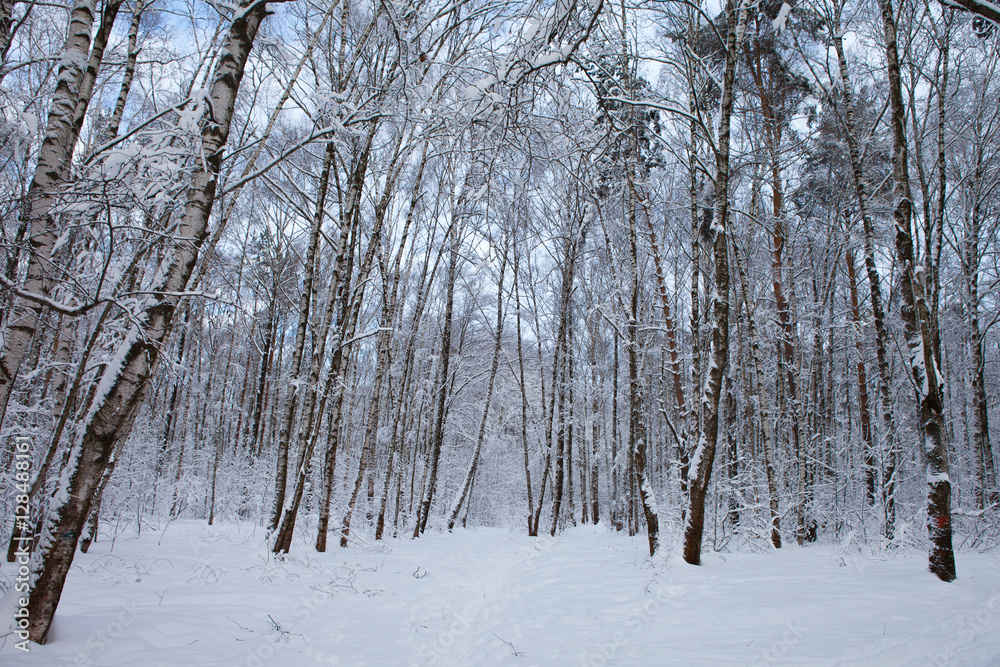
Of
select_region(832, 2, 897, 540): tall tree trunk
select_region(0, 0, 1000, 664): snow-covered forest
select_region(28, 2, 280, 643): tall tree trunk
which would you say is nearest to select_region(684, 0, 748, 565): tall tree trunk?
select_region(0, 0, 1000, 664): snow-covered forest

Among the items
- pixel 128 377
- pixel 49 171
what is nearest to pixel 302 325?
pixel 49 171

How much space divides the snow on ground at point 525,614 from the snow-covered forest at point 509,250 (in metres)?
0.08

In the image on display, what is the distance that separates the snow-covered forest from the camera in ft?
10.7

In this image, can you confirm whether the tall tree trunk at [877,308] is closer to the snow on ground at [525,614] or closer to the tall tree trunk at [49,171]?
the snow on ground at [525,614]

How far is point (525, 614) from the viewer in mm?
4691

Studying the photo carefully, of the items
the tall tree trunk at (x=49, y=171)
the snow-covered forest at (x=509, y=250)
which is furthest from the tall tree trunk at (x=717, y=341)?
the tall tree trunk at (x=49, y=171)

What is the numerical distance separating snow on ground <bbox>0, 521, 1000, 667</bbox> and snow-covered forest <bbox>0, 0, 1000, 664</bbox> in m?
0.08

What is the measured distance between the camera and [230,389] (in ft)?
64.7

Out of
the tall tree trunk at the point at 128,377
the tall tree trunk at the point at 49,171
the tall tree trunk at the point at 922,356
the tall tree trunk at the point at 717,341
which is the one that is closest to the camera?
the tall tree trunk at the point at 128,377

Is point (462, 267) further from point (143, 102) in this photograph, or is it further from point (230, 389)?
point (230, 389)

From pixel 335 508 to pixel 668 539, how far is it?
11950 mm

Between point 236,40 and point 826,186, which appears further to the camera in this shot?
point 826,186

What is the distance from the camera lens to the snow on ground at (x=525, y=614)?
2.84 metres

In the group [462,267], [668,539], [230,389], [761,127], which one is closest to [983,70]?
[761,127]
